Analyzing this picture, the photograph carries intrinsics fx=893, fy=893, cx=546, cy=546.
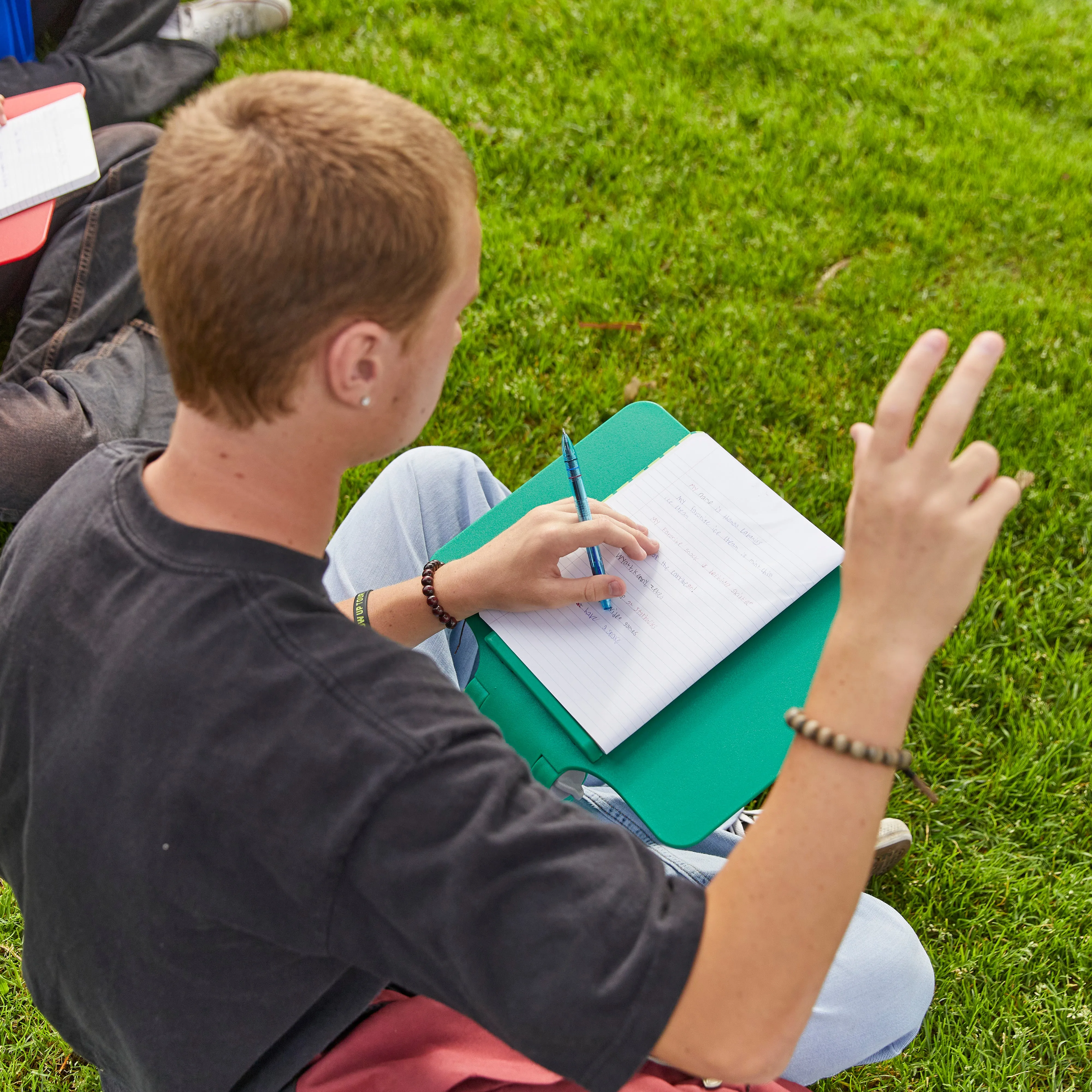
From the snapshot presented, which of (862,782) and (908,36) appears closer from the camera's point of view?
(862,782)

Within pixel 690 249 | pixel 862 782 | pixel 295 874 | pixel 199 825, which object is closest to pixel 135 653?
pixel 199 825

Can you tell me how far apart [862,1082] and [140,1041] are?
1.77 meters

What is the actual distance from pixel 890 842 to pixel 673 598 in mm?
1080

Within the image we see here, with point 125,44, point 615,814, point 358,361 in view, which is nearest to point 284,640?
point 358,361

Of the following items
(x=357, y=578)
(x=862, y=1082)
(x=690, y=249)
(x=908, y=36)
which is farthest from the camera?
(x=908, y=36)

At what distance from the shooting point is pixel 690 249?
359cm

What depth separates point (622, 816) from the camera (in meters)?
1.79

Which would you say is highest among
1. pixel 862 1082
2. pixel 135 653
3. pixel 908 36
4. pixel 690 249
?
pixel 908 36

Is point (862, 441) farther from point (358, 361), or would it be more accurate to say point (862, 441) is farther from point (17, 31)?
point (17, 31)

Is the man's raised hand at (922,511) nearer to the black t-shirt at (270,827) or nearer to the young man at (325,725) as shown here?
the young man at (325,725)

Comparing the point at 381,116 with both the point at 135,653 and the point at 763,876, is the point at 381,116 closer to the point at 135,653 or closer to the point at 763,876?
the point at 135,653

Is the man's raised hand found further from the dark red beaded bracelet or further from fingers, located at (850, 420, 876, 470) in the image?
the dark red beaded bracelet

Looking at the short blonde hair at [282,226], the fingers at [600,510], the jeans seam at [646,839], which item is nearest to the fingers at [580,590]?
the fingers at [600,510]

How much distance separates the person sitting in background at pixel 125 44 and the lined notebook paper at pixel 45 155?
1016mm
